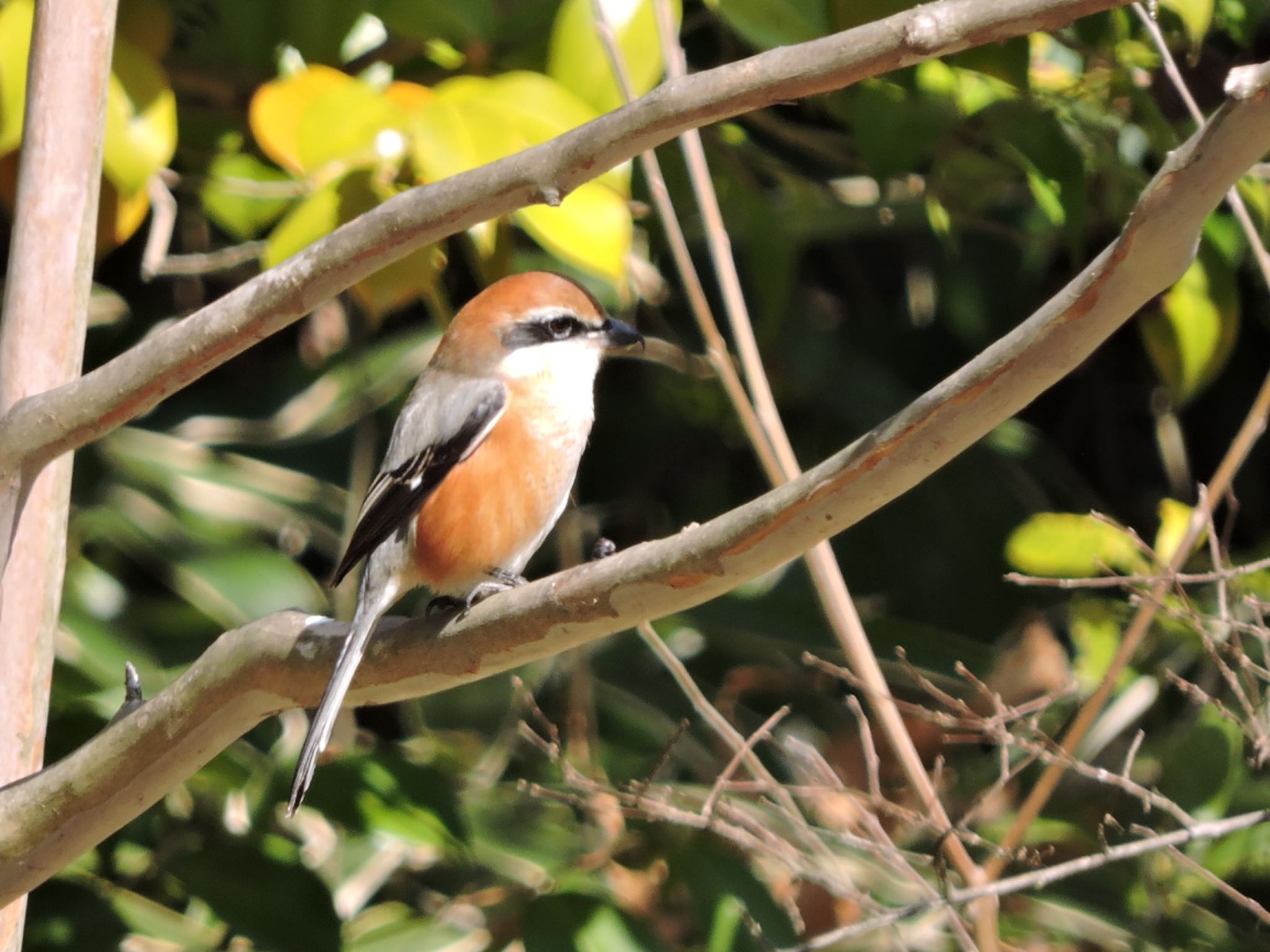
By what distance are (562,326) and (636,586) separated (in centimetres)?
119

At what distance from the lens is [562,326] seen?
2486mm

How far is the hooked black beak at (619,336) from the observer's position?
2.50 meters

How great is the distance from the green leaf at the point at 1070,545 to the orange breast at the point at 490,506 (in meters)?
0.79

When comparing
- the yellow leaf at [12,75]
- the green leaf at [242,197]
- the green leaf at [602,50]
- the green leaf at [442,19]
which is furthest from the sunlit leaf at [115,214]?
the green leaf at [602,50]

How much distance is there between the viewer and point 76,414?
1.47 meters

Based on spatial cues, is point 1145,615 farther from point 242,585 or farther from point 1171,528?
point 242,585

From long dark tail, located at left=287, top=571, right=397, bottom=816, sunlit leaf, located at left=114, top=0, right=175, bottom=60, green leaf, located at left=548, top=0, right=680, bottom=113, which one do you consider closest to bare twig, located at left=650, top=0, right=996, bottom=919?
green leaf, located at left=548, top=0, right=680, bottom=113

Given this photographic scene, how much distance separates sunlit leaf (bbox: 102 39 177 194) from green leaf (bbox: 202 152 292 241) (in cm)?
27

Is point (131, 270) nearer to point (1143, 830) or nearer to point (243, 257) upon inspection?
point (243, 257)

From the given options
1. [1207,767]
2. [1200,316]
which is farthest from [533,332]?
[1207,767]

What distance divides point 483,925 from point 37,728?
1.08m

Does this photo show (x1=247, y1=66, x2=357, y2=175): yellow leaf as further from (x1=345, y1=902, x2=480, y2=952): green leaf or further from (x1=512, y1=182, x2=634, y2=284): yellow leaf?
(x1=345, y1=902, x2=480, y2=952): green leaf

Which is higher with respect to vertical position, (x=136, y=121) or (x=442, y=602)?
(x=136, y=121)

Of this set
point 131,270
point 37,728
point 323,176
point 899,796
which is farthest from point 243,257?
point 899,796
